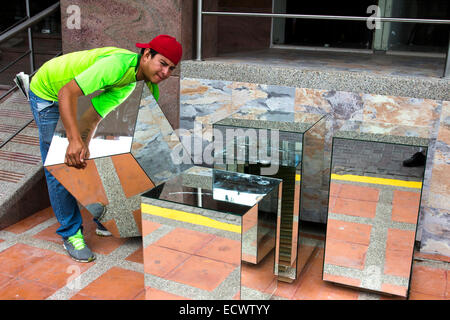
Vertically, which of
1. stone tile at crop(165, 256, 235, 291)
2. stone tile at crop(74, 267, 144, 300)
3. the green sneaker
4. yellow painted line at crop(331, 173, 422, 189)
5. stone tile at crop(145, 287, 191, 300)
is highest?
yellow painted line at crop(331, 173, 422, 189)

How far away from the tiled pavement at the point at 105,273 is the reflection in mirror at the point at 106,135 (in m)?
0.68

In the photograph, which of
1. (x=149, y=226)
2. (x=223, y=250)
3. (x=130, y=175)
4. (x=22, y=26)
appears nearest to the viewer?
(x=223, y=250)

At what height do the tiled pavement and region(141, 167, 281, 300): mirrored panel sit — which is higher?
region(141, 167, 281, 300): mirrored panel

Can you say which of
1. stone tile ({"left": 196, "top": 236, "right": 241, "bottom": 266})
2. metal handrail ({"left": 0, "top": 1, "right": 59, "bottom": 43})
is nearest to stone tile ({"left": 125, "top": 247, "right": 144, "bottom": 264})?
stone tile ({"left": 196, "top": 236, "right": 241, "bottom": 266})

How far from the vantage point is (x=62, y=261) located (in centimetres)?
290

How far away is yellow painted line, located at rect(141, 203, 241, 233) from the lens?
198 cm

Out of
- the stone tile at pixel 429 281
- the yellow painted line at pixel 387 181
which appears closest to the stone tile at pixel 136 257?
the yellow painted line at pixel 387 181

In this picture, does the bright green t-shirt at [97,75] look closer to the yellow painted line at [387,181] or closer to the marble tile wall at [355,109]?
the marble tile wall at [355,109]

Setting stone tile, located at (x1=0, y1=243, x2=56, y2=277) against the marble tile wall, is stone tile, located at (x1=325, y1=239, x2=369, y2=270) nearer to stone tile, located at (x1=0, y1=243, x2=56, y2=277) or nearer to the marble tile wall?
the marble tile wall

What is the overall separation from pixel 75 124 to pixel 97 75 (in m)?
0.30

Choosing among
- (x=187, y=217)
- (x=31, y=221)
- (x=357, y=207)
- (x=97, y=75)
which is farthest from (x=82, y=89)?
(x=357, y=207)

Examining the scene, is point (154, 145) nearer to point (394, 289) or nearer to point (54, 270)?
point (54, 270)

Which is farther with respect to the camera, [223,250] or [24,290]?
[24,290]

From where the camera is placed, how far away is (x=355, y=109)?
3043 millimetres
